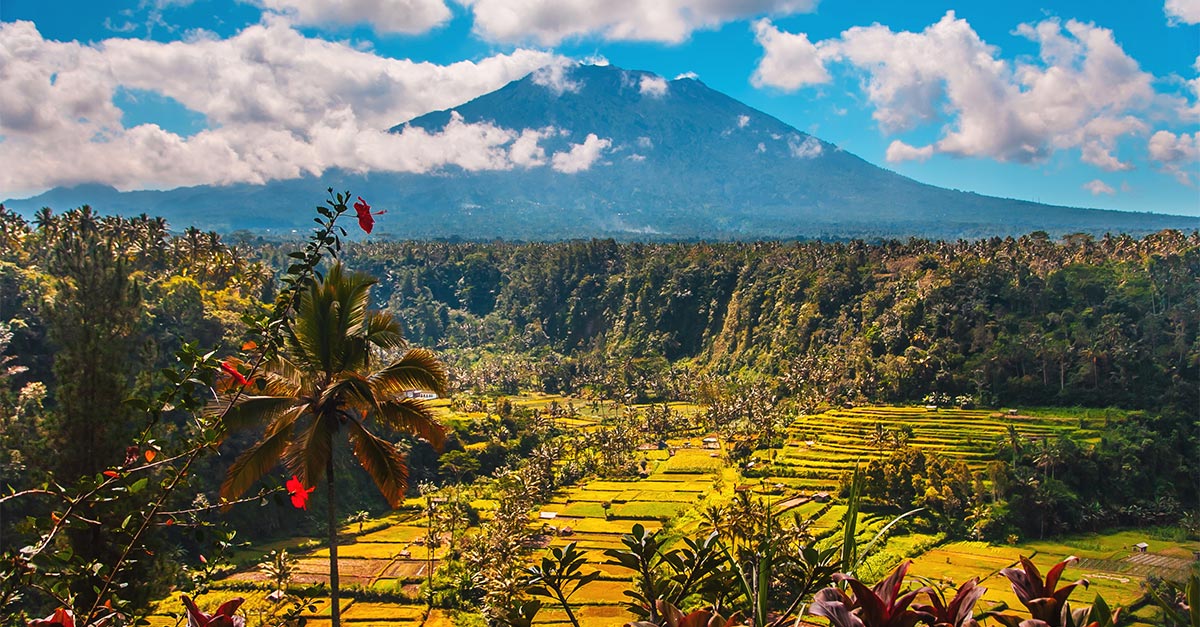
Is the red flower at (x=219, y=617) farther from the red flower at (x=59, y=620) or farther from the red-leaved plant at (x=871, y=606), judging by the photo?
the red-leaved plant at (x=871, y=606)

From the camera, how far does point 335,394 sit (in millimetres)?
8594

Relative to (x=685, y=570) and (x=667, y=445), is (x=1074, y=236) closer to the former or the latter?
(x=667, y=445)

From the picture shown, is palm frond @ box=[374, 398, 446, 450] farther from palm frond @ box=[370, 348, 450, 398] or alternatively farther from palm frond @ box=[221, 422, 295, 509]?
palm frond @ box=[221, 422, 295, 509]

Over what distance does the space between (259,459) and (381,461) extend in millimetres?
1327

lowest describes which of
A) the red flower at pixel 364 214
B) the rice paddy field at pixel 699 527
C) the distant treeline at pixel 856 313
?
the rice paddy field at pixel 699 527

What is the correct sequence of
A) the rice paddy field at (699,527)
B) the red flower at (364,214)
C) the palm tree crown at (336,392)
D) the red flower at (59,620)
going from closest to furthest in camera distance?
the red flower at (59,620) → the red flower at (364,214) → the palm tree crown at (336,392) → the rice paddy field at (699,527)

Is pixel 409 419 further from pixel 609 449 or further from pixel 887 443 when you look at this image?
pixel 609 449

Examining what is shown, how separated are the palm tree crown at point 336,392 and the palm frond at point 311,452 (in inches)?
0.4

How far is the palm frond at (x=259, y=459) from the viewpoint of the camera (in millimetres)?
8172

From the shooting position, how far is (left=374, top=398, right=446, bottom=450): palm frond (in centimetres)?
885

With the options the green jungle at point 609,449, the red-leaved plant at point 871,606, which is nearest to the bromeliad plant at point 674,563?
the green jungle at point 609,449

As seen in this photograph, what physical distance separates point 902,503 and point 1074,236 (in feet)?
140

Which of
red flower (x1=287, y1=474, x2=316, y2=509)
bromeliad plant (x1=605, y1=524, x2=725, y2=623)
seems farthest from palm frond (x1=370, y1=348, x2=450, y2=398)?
bromeliad plant (x1=605, y1=524, x2=725, y2=623)

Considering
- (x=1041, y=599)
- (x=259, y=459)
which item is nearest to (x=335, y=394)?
(x=259, y=459)
